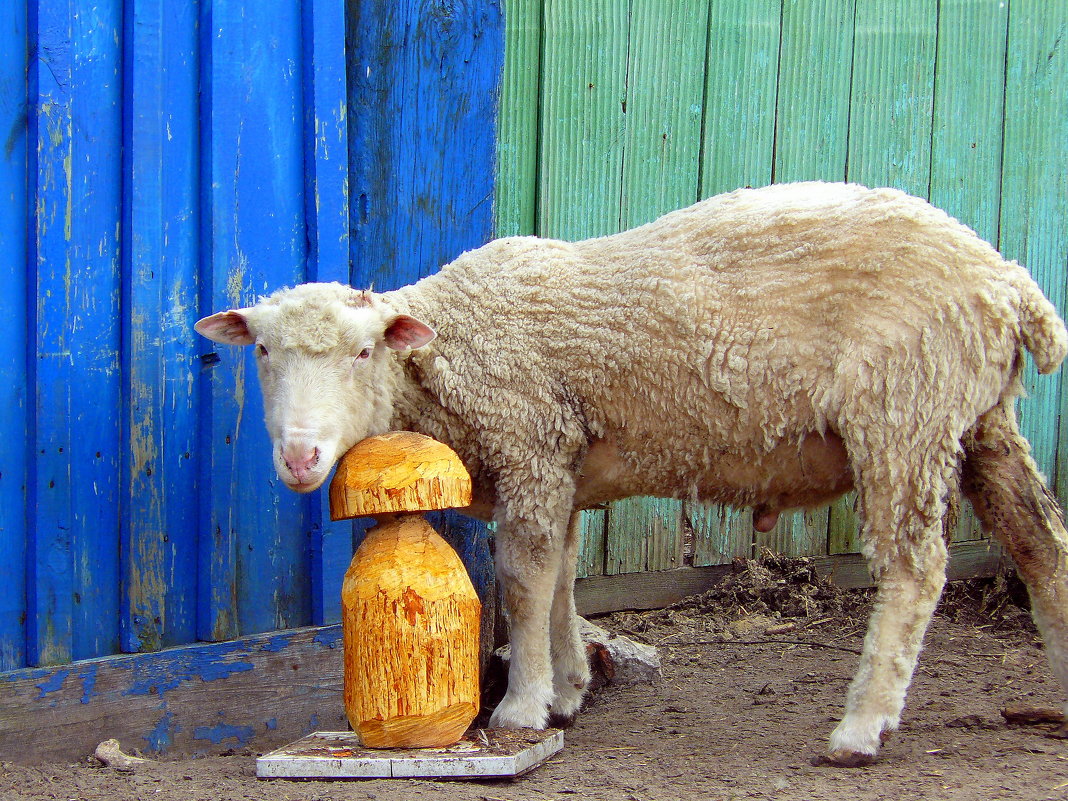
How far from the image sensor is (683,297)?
3.72 metres

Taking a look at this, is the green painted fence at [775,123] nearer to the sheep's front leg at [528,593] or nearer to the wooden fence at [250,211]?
the wooden fence at [250,211]

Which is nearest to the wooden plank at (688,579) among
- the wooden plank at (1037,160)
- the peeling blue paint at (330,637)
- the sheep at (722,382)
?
the wooden plank at (1037,160)

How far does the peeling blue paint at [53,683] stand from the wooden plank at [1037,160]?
4.63 meters

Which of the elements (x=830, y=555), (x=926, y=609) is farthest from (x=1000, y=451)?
(x=830, y=555)

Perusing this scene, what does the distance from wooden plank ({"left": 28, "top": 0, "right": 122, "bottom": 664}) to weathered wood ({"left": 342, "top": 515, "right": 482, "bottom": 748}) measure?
88 cm

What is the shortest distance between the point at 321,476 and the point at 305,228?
110 centimetres

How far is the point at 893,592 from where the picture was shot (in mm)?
3514

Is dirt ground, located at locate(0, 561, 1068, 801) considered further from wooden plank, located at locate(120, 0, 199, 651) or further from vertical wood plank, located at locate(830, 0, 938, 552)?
vertical wood plank, located at locate(830, 0, 938, 552)

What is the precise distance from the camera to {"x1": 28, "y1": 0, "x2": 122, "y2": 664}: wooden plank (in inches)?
129

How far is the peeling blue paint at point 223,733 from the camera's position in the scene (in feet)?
12.0

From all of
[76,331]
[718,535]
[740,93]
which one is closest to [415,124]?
[76,331]

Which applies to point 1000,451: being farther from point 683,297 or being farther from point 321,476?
point 321,476

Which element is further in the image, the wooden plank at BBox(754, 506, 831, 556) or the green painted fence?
the wooden plank at BBox(754, 506, 831, 556)

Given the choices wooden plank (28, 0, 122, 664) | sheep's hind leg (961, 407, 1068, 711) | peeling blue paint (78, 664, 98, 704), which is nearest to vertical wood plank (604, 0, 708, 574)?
sheep's hind leg (961, 407, 1068, 711)
